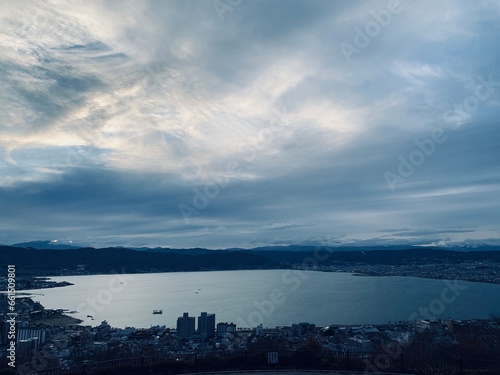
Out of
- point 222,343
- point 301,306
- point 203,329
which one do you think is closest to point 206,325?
point 203,329

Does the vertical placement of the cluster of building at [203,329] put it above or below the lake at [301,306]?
above

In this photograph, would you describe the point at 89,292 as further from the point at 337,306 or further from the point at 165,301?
the point at 337,306

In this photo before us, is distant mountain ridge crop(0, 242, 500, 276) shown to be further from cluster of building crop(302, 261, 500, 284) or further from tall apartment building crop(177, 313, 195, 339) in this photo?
tall apartment building crop(177, 313, 195, 339)

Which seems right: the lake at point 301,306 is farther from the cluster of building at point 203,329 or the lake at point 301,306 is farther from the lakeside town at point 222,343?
the lakeside town at point 222,343

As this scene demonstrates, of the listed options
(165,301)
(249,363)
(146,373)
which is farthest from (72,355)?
(165,301)

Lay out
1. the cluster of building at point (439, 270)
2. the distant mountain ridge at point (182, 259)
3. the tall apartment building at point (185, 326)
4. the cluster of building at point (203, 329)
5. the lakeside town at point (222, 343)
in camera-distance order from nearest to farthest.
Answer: the lakeside town at point (222, 343) → the cluster of building at point (203, 329) → the tall apartment building at point (185, 326) → the cluster of building at point (439, 270) → the distant mountain ridge at point (182, 259)

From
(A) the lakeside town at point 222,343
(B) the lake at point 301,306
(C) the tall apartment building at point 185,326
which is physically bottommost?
(B) the lake at point 301,306

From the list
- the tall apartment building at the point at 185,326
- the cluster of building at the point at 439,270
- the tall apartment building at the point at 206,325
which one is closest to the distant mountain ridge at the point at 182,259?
the cluster of building at the point at 439,270

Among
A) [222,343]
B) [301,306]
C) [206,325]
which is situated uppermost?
[222,343]

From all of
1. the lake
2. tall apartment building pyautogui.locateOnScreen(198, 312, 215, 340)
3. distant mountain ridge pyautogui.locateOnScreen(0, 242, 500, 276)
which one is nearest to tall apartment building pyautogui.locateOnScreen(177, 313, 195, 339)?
tall apartment building pyautogui.locateOnScreen(198, 312, 215, 340)

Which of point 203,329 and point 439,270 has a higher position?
point 203,329

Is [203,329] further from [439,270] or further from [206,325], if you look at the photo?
[439,270]
